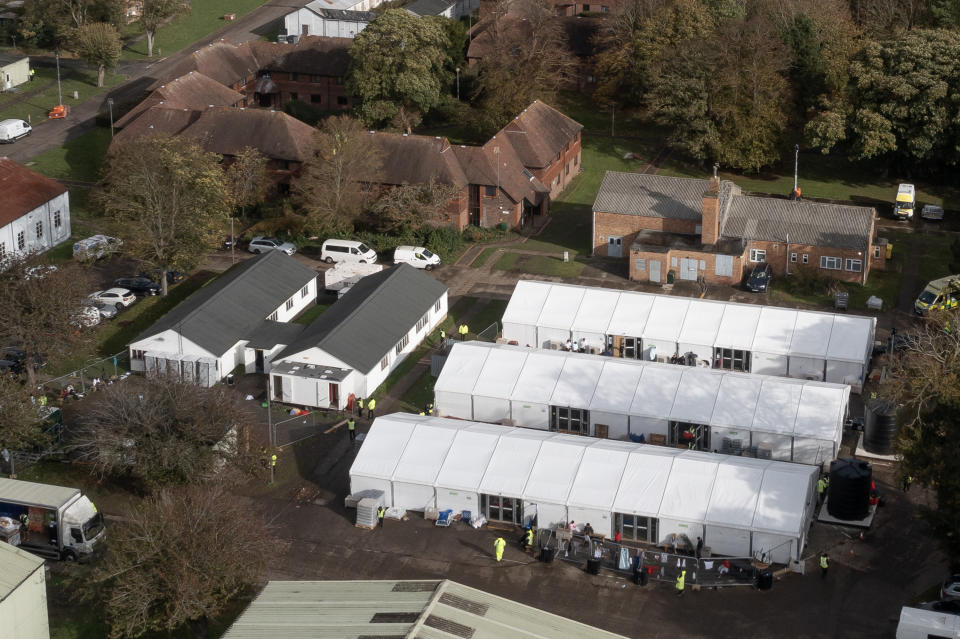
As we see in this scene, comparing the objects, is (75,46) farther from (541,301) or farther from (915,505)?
(915,505)

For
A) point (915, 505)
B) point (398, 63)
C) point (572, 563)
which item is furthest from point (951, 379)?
point (398, 63)

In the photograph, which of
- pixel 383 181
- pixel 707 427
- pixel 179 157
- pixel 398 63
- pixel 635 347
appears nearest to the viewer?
pixel 707 427

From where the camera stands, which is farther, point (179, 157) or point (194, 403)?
point (179, 157)

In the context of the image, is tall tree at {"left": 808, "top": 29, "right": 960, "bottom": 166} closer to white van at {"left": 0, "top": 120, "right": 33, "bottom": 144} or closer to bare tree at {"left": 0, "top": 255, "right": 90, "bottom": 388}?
bare tree at {"left": 0, "top": 255, "right": 90, "bottom": 388}

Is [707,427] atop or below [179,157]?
below

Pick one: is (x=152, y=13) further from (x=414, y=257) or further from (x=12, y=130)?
(x=414, y=257)

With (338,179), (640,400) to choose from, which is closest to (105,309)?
(338,179)

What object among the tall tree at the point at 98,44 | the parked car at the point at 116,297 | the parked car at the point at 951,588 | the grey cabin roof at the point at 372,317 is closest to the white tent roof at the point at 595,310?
the grey cabin roof at the point at 372,317

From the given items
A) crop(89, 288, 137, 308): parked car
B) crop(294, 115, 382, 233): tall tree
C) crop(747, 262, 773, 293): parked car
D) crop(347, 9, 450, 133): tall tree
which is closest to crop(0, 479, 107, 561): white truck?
crop(89, 288, 137, 308): parked car
